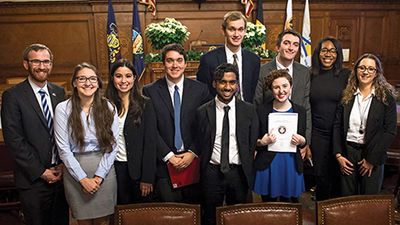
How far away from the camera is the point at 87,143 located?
2.16 metres

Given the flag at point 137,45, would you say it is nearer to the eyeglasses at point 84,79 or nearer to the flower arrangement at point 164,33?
the flower arrangement at point 164,33

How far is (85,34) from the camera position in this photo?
7.25m

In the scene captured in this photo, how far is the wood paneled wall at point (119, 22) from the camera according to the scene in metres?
7.08

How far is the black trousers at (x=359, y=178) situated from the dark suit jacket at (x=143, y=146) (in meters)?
1.55

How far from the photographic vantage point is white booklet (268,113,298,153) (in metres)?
2.37

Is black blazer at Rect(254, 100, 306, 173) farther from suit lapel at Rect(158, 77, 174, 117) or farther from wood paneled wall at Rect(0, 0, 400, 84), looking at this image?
wood paneled wall at Rect(0, 0, 400, 84)

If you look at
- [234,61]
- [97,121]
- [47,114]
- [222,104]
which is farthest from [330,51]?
[47,114]

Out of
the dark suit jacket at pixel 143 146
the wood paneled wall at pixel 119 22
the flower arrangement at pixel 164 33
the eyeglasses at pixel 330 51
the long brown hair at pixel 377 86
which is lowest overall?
the dark suit jacket at pixel 143 146

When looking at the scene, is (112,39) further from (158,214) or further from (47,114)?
(158,214)

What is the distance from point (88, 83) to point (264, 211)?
1.38 metres

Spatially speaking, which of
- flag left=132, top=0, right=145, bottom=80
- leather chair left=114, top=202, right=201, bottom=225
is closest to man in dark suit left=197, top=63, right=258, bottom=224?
leather chair left=114, top=202, right=201, bottom=225

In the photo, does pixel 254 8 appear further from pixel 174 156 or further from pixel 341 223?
pixel 341 223

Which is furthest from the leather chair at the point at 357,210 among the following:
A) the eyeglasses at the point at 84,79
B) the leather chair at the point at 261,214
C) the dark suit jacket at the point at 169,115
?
the eyeglasses at the point at 84,79

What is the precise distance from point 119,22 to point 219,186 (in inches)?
226
